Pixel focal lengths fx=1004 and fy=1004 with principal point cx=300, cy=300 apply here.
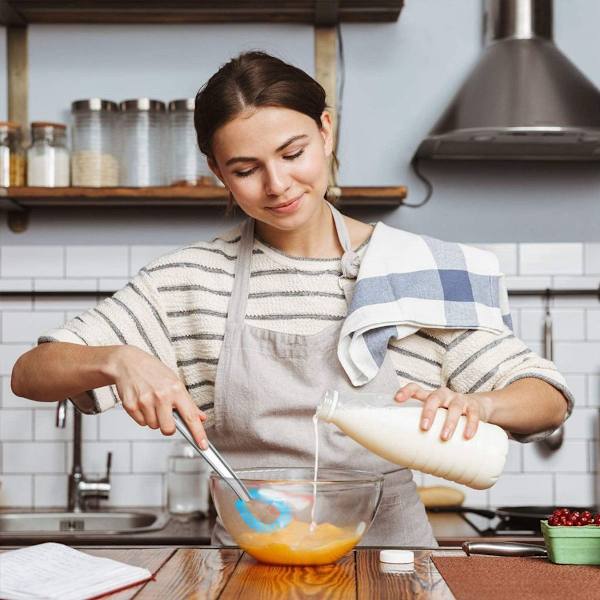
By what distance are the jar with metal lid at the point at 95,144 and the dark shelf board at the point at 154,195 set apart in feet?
0.19

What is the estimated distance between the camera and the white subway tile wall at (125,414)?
3078 mm

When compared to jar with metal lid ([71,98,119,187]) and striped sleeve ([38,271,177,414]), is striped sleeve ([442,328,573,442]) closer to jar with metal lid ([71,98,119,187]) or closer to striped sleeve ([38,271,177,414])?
striped sleeve ([38,271,177,414])

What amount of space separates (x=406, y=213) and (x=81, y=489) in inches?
50.9

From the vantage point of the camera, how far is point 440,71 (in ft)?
10.3

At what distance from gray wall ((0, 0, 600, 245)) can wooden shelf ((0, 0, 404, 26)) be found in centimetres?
4

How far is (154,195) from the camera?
2.90 m

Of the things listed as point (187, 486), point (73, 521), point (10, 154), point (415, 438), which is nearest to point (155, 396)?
point (415, 438)

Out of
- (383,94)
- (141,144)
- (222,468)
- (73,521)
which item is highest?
(383,94)

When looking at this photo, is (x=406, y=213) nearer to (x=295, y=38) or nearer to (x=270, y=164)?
(x=295, y=38)

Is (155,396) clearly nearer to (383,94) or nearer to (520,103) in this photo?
(520,103)

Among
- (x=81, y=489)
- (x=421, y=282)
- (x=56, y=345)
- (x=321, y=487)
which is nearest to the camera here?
(x=321, y=487)

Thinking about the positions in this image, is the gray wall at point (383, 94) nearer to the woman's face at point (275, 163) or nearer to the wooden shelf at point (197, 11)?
the wooden shelf at point (197, 11)

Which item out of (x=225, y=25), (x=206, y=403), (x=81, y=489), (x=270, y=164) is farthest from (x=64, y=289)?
(x=270, y=164)

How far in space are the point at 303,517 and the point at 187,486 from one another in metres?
1.58
